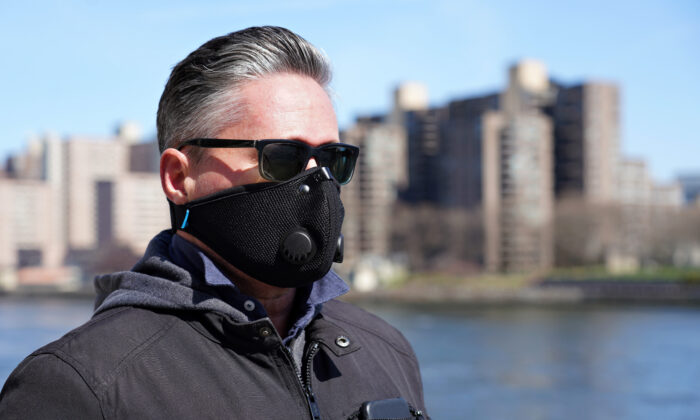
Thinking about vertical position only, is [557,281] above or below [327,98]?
below

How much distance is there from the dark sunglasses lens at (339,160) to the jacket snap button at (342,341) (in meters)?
0.27

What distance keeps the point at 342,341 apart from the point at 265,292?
147 mm

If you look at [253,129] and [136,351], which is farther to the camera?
[253,129]

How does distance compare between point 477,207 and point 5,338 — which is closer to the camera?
point 5,338

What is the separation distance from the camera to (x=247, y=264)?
124cm

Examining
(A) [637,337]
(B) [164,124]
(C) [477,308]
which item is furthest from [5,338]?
(B) [164,124]

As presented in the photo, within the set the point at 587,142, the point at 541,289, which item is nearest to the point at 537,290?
the point at 541,289

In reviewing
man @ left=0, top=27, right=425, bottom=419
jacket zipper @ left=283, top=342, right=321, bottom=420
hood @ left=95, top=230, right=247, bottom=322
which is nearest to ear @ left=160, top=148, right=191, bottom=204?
man @ left=0, top=27, right=425, bottom=419

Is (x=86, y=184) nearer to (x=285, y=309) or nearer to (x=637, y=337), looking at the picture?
(x=637, y=337)

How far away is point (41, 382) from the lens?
1018 millimetres

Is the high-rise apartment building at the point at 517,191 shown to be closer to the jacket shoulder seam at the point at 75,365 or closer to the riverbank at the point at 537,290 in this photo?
the riverbank at the point at 537,290

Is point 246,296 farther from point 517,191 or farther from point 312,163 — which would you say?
point 517,191

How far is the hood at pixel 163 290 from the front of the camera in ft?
3.80

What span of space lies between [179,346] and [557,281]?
52.1m
